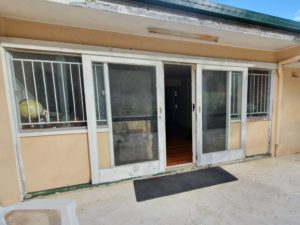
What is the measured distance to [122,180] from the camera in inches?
92.5

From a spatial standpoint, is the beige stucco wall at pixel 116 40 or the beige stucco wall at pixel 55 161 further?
the beige stucco wall at pixel 55 161

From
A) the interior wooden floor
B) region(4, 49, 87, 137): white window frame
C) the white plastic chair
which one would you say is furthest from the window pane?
the interior wooden floor

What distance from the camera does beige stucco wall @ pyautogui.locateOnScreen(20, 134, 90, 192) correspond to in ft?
6.47

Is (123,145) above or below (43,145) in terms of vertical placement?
below

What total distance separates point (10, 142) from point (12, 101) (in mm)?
467

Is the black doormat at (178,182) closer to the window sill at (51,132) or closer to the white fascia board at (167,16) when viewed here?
the window sill at (51,132)

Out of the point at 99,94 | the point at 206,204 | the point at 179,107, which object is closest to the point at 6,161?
the point at 99,94

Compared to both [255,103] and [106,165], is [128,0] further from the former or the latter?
[255,103]

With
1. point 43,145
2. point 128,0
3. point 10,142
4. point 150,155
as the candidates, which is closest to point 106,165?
point 150,155

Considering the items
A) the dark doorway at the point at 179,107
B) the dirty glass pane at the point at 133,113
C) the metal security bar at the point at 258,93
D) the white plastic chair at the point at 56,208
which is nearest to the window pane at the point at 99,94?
the dirty glass pane at the point at 133,113

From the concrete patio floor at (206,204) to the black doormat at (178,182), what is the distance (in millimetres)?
85

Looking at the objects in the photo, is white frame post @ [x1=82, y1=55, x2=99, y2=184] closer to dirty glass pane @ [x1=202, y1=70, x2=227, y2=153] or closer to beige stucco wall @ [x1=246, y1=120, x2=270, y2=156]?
dirty glass pane @ [x1=202, y1=70, x2=227, y2=153]

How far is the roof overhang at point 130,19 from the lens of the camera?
5.07 feet

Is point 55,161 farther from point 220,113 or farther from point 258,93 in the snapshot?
point 258,93
